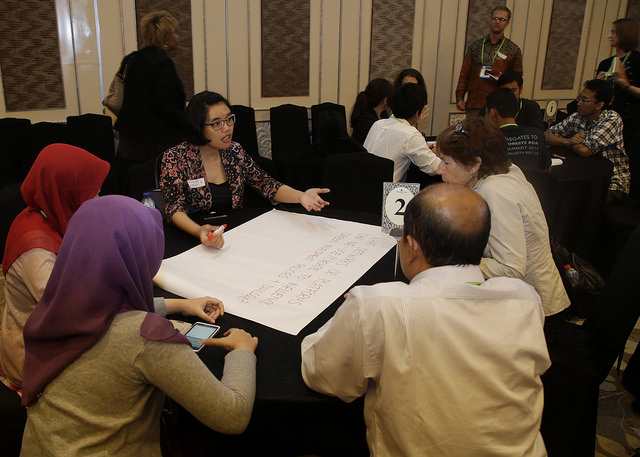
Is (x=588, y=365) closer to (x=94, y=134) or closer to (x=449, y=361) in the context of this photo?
(x=449, y=361)

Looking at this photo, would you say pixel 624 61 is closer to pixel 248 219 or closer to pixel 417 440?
pixel 248 219

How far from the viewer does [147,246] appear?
1.11 meters

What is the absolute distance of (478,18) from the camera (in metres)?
6.35

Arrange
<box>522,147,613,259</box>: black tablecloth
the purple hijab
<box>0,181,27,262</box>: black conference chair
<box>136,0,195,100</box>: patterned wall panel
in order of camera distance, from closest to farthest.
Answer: the purple hijab < <box>0,181,27,262</box>: black conference chair < <box>522,147,613,259</box>: black tablecloth < <box>136,0,195,100</box>: patterned wall panel

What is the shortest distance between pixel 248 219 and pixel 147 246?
126cm

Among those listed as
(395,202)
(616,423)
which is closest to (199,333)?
(395,202)

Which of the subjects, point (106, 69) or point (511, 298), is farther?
point (106, 69)

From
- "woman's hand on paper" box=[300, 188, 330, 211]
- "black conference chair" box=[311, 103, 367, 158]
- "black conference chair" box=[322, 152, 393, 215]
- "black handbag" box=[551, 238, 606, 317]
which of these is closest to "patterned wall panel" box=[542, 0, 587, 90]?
"black conference chair" box=[311, 103, 367, 158]

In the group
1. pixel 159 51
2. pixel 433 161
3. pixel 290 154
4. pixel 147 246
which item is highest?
pixel 159 51

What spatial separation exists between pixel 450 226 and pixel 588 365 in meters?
0.93

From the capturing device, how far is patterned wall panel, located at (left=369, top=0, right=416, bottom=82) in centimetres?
583

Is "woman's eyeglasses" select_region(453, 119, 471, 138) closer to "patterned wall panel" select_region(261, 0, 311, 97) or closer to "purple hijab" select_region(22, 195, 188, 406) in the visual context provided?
"purple hijab" select_region(22, 195, 188, 406)

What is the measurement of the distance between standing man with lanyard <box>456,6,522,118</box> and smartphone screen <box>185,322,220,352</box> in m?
4.81

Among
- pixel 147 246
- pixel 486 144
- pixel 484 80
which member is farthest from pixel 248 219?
pixel 484 80
